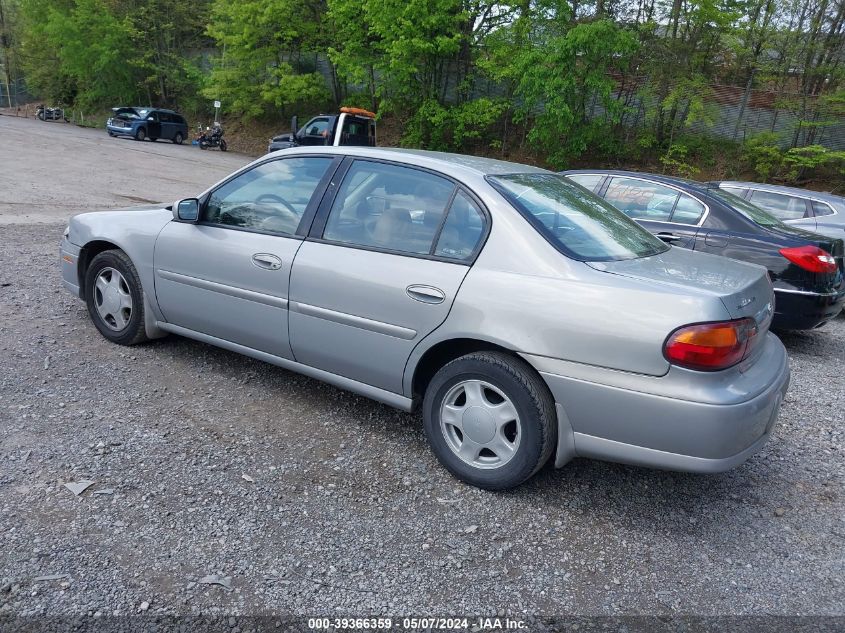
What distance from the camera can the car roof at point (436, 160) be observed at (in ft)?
11.8

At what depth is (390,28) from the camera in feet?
84.5

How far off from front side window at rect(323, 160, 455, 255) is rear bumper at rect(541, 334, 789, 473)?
106cm

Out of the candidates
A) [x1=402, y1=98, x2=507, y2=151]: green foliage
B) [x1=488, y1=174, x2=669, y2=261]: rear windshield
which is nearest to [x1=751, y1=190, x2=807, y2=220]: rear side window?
[x1=488, y1=174, x2=669, y2=261]: rear windshield

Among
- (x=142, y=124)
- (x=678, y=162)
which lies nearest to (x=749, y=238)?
(x=678, y=162)

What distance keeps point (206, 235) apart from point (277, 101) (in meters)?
29.9

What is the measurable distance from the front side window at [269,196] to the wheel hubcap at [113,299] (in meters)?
0.95

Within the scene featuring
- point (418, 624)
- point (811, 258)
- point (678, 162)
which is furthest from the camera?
point (678, 162)

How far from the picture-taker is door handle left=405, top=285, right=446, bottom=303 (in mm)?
3245

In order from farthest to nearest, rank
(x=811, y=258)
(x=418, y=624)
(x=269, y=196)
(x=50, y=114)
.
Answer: (x=50, y=114)
(x=811, y=258)
(x=269, y=196)
(x=418, y=624)

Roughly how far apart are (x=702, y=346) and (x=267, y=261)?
2429mm

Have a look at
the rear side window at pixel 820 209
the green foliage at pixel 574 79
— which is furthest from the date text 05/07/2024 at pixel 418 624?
the green foliage at pixel 574 79

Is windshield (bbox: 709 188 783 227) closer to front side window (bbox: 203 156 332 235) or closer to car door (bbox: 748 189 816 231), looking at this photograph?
car door (bbox: 748 189 816 231)

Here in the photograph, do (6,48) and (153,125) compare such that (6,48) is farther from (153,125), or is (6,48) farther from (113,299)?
(113,299)

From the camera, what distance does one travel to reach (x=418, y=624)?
239 centimetres
